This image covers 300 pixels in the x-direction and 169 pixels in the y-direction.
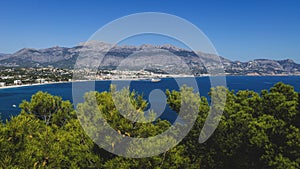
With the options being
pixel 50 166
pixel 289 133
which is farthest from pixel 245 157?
pixel 50 166

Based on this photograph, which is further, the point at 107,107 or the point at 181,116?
the point at 181,116

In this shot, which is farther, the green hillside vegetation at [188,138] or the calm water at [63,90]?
the calm water at [63,90]

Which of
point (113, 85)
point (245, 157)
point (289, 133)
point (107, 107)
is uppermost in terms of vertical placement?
point (113, 85)

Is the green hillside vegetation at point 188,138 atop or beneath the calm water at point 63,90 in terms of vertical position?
atop

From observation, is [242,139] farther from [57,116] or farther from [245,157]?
[57,116]

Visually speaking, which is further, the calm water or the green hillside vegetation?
the calm water

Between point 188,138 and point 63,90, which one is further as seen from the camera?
point 63,90

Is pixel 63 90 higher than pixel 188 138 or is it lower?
lower

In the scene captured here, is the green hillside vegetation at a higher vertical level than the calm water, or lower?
higher
